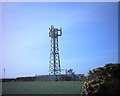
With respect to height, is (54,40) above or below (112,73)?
above

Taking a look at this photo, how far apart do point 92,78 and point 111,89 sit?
5.27ft

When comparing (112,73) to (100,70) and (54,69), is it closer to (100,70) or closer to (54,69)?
(100,70)

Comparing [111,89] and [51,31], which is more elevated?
[51,31]

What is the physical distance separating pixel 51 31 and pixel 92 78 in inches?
4020

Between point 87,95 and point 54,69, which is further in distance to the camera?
point 54,69

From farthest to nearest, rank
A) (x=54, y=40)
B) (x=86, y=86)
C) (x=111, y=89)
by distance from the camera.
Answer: (x=54, y=40), (x=86, y=86), (x=111, y=89)

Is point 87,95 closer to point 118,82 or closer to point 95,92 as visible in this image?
point 95,92

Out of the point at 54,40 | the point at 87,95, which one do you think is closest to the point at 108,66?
the point at 87,95

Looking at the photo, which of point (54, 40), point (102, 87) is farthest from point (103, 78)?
point (54, 40)

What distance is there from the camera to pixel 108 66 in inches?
748

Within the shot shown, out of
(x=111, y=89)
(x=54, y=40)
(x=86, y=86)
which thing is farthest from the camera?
(x=54, y=40)

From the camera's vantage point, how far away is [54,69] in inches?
4680

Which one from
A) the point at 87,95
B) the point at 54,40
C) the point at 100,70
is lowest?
the point at 87,95

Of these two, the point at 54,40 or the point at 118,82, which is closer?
the point at 118,82
